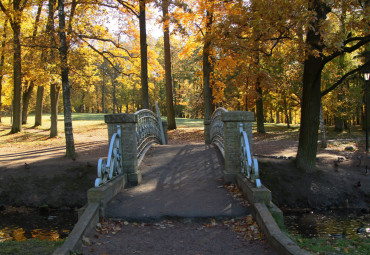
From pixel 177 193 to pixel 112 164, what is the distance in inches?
58.9

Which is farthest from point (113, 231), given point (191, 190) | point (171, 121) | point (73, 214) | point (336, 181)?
point (171, 121)

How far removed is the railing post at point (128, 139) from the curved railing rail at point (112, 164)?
132 millimetres

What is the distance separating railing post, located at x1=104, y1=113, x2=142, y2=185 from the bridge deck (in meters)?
0.36

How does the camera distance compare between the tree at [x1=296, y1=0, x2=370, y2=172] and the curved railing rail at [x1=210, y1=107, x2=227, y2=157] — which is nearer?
the tree at [x1=296, y1=0, x2=370, y2=172]

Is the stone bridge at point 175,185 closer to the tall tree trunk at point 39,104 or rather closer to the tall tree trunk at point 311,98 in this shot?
the tall tree trunk at point 311,98

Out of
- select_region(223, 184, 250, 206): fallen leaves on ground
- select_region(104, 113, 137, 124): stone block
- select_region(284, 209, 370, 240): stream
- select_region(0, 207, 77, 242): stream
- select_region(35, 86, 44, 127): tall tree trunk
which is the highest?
select_region(35, 86, 44, 127): tall tree trunk

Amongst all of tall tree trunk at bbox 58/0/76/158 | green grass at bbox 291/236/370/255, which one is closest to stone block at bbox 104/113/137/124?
green grass at bbox 291/236/370/255

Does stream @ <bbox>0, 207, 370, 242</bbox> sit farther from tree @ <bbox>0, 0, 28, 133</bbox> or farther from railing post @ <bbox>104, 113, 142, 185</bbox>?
tree @ <bbox>0, 0, 28, 133</bbox>

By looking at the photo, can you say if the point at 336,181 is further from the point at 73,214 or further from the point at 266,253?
the point at 73,214

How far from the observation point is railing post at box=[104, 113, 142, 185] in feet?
23.8

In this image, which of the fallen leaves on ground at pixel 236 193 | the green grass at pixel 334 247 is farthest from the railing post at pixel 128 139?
A: the green grass at pixel 334 247

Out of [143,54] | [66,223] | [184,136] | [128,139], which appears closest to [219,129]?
[128,139]

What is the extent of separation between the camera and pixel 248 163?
20.3 feet

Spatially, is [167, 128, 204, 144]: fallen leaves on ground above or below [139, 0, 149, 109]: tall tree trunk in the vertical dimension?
below
